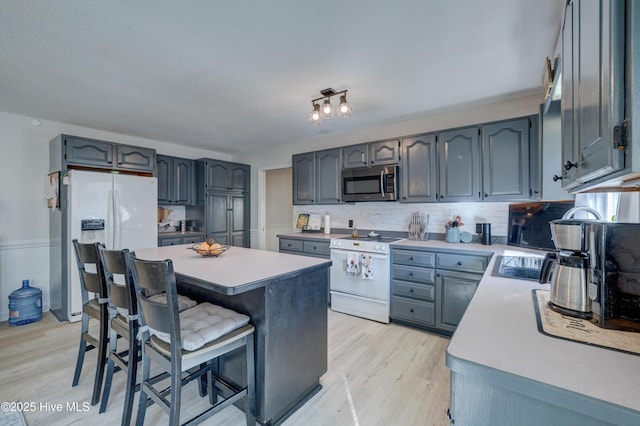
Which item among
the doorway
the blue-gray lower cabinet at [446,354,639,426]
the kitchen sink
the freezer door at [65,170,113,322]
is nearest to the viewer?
the blue-gray lower cabinet at [446,354,639,426]

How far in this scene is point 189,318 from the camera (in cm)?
154

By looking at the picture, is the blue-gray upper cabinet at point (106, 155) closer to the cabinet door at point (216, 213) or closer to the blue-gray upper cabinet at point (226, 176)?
the blue-gray upper cabinet at point (226, 176)

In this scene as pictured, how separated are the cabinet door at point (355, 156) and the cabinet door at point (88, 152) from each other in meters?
3.16

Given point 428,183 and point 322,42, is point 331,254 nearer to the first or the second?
point 428,183

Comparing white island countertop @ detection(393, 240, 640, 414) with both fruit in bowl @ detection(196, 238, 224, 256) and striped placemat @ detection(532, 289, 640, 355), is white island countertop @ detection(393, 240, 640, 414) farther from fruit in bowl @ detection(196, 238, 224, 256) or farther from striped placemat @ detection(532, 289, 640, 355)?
fruit in bowl @ detection(196, 238, 224, 256)

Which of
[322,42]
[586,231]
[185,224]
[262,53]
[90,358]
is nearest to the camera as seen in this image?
[586,231]

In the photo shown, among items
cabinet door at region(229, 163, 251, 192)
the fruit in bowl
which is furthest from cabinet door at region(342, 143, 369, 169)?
cabinet door at region(229, 163, 251, 192)

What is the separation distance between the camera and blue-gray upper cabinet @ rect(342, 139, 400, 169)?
3348 mm

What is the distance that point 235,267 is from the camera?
67.8 inches

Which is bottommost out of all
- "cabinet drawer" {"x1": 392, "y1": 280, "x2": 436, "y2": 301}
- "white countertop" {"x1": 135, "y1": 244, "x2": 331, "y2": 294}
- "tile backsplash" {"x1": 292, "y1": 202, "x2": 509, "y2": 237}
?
"cabinet drawer" {"x1": 392, "y1": 280, "x2": 436, "y2": 301}

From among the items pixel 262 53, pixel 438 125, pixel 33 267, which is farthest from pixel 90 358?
pixel 438 125

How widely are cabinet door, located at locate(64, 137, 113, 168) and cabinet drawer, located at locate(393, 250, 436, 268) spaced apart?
3.90 metres

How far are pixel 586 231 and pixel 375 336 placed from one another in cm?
221

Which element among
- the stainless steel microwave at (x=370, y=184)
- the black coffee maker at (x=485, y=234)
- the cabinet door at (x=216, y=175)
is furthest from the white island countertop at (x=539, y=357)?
the cabinet door at (x=216, y=175)
